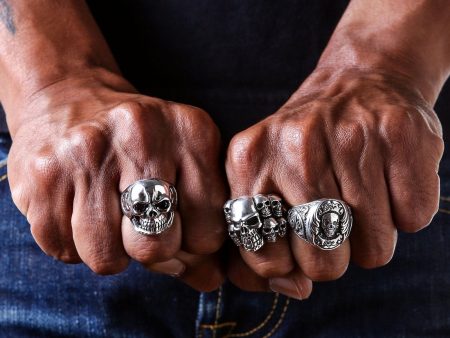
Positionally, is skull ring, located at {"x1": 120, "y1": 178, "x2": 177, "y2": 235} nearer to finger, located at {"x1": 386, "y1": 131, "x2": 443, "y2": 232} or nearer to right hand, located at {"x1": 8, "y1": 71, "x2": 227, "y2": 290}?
right hand, located at {"x1": 8, "y1": 71, "x2": 227, "y2": 290}

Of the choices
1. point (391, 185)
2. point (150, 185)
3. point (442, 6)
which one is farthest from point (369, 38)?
point (150, 185)

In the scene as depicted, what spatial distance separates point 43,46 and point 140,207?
0.27 metres

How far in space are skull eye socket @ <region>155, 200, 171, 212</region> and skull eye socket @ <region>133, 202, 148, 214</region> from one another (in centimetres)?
1

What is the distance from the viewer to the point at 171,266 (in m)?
0.73

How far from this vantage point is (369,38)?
0.78m

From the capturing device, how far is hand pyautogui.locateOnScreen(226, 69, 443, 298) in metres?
0.66

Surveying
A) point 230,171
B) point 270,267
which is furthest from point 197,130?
point 270,267

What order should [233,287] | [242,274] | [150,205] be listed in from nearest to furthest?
[150,205] → [242,274] → [233,287]

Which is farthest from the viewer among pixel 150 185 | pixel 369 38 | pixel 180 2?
pixel 180 2

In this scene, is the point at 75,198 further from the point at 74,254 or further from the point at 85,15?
the point at 85,15

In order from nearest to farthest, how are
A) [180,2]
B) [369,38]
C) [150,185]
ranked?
1. [150,185]
2. [369,38]
3. [180,2]

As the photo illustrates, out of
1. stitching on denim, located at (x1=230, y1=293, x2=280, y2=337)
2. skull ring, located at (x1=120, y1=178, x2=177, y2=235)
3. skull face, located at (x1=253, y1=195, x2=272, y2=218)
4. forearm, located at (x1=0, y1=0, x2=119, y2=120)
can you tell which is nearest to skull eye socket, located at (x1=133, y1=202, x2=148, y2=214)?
skull ring, located at (x1=120, y1=178, x2=177, y2=235)

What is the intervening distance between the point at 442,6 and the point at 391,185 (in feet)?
0.83

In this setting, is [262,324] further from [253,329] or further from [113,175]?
[113,175]
